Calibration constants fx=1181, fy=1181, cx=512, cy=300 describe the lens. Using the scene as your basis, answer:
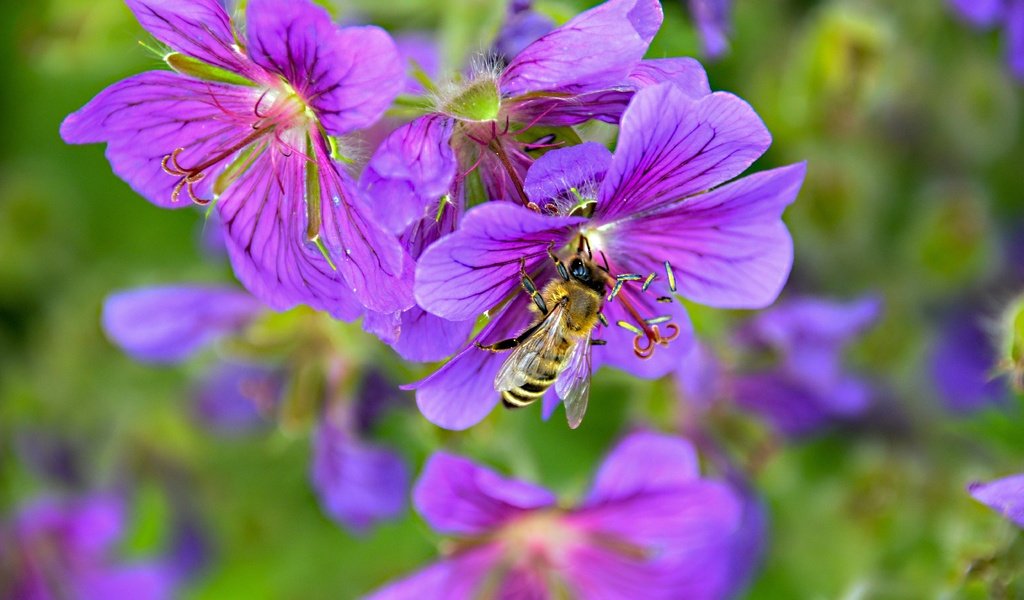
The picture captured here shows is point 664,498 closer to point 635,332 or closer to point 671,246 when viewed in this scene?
point 635,332

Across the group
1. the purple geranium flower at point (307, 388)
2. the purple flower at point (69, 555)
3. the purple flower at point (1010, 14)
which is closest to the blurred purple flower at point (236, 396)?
the purple geranium flower at point (307, 388)

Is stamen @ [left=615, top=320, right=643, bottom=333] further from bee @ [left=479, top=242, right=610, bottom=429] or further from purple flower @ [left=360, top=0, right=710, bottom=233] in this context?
purple flower @ [left=360, top=0, right=710, bottom=233]

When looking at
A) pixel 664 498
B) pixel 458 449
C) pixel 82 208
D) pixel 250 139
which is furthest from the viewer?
pixel 82 208

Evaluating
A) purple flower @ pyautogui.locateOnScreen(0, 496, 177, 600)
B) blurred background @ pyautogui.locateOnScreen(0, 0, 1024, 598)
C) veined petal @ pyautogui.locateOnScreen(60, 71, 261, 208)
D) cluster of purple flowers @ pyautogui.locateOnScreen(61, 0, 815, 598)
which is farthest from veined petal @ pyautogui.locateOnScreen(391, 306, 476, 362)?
purple flower @ pyautogui.locateOnScreen(0, 496, 177, 600)

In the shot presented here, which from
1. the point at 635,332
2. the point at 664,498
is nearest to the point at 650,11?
the point at 635,332

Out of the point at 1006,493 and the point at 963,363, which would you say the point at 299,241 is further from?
the point at 963,363

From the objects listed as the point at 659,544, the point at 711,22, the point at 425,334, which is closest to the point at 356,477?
the point at 659,544
